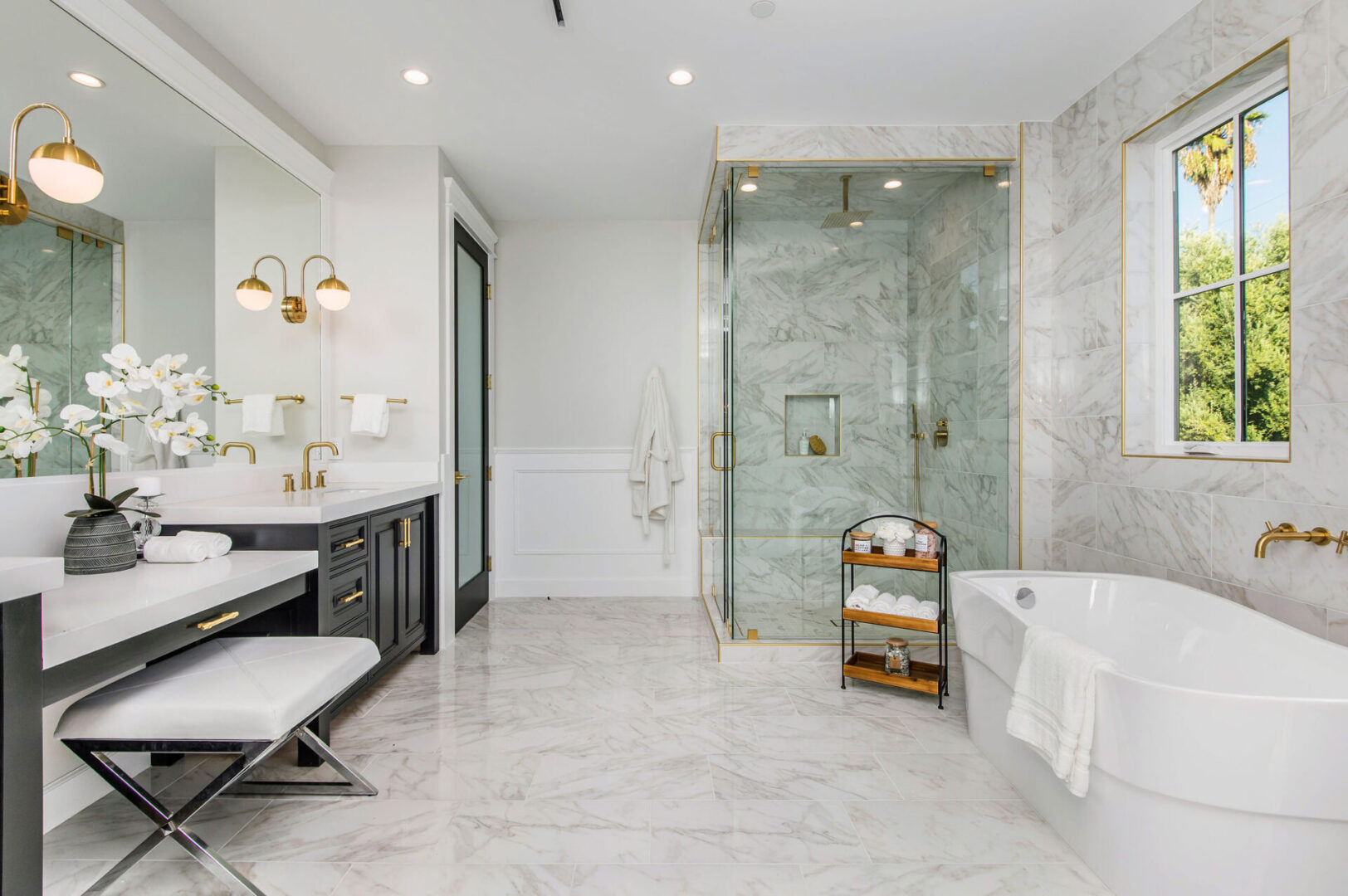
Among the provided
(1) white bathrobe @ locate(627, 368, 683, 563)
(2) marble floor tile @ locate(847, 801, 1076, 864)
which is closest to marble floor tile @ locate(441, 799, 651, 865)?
(2) marble floor tile @ locate(847, 801, 1076, 864)

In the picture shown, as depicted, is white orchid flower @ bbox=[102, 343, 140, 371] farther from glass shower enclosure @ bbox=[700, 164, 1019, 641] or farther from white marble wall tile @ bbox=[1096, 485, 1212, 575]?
white marble wall tile @ bbox=[1096, 485, 1212, 575]

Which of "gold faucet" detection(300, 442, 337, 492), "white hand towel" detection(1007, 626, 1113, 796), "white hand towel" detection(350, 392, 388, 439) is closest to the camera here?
"white hand towel" detection(1007, 626, 1113, 796)

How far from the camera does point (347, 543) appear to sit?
237 centimetres

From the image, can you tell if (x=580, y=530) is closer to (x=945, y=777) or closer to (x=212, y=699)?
(x=945, y=777)

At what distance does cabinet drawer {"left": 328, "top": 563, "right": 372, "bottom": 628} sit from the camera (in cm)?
228

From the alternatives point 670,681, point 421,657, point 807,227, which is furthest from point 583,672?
point 807,227

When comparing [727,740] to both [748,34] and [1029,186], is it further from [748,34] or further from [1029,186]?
[1029,186]

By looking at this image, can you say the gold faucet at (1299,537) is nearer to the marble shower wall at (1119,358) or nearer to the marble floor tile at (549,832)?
the marble shower wall at (1119,358)

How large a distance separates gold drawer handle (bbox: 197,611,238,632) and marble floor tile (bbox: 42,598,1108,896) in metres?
0.59

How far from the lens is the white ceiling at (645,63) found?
7.54ft

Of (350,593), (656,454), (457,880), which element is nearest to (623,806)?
(457,880)

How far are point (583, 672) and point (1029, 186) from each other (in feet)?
9.97

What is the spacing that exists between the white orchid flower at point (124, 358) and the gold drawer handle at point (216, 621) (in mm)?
764

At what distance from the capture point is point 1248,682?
176 centimetres
